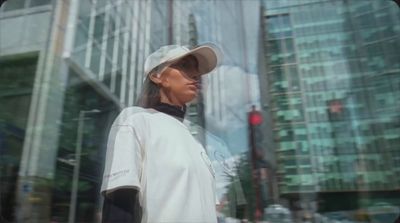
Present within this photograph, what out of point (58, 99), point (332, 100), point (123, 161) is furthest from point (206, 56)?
point (58, 99)

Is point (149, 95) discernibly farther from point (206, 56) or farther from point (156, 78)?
point (206, 56)

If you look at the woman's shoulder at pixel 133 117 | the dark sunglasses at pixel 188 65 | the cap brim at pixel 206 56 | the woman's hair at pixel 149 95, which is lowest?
the woman's shoulder at pixel 133 117

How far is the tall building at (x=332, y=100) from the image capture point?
2396mm

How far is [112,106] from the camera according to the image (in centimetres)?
343

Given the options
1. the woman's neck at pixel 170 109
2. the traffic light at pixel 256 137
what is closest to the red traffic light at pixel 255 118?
the traffic light at pixel 256 137

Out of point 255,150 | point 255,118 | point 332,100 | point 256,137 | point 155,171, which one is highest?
point 332,100

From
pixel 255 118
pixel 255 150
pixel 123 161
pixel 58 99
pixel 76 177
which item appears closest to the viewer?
pixel 123 161

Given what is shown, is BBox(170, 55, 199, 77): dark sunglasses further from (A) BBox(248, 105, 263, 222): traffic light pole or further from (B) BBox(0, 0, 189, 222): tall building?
(A) BBox(248, 105, 263, 222): traffic light pole

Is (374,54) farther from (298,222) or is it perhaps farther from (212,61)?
(212,61)

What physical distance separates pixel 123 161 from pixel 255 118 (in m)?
2.18

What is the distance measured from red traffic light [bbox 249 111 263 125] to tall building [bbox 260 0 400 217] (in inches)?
3.6

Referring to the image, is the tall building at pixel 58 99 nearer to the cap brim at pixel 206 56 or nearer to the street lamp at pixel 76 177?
the street lamp at pixel 76 177

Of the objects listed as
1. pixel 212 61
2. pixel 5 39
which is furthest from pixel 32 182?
pixel 212 61

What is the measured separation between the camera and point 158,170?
0.66 meters
